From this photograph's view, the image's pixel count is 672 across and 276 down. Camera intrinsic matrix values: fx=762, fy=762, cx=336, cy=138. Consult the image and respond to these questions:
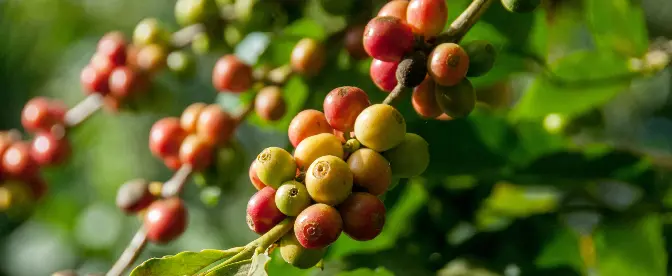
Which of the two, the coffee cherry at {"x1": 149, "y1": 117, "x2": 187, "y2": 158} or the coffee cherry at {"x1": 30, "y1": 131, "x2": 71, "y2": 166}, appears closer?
the coffee cherry at {"x1": 149, "y1": 117, "x2": 187, "y2": 158}

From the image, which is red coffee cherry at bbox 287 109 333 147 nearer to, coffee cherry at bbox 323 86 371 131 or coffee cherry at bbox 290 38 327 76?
coffee cherry at bbox 323 86 371 131

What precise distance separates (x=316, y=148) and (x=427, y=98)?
11 centimetres

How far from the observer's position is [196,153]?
82cm

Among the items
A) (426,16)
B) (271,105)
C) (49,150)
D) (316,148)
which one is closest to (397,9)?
(426,16)

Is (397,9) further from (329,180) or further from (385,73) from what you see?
(329,180)

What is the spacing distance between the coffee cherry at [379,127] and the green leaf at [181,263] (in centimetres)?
12

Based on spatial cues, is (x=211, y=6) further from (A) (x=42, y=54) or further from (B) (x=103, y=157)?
(A) (x=42, y=54)

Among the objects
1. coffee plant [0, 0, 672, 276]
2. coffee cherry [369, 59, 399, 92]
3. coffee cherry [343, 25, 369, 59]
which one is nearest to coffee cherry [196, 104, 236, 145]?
coffee plant [0, 0, 672, 276]

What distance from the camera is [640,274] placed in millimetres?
909

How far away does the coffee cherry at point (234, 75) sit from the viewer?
86 centimetres

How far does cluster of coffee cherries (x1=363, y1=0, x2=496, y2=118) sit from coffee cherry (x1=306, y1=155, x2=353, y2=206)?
0.27ft

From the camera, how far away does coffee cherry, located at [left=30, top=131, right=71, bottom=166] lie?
95 cm

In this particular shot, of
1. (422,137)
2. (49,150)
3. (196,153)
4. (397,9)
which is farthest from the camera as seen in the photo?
(49,150)

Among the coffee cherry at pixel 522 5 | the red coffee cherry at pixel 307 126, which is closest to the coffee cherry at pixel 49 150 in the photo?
the red coffee cherry at pixel 307 126
